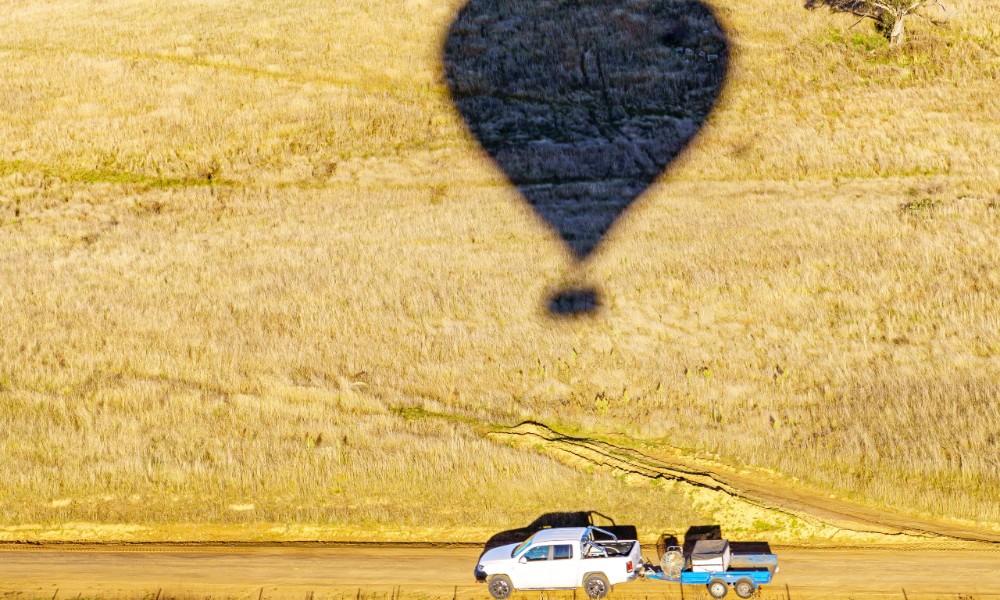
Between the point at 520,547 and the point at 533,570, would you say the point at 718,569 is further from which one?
the point at 520,547

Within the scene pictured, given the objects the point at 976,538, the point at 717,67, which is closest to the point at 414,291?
the point at 976,538

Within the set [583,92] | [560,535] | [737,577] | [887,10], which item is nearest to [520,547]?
[560,535]

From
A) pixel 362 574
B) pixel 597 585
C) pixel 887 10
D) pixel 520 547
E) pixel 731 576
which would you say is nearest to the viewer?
pixel 731 576

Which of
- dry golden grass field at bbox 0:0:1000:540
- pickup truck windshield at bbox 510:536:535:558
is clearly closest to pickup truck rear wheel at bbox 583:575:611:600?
pickup truck windshield at bbox 510:536:535:558

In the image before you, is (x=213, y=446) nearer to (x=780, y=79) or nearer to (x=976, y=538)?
(x=976, y=538)

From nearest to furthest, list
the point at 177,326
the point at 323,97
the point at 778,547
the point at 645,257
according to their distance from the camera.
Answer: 1. the point at 778,547
2. the point at 177,326
3. the point at 645,257
4. the point at 323,97

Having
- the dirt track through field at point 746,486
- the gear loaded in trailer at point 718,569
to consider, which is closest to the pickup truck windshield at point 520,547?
the gear loaded in trailer at point 718,569
